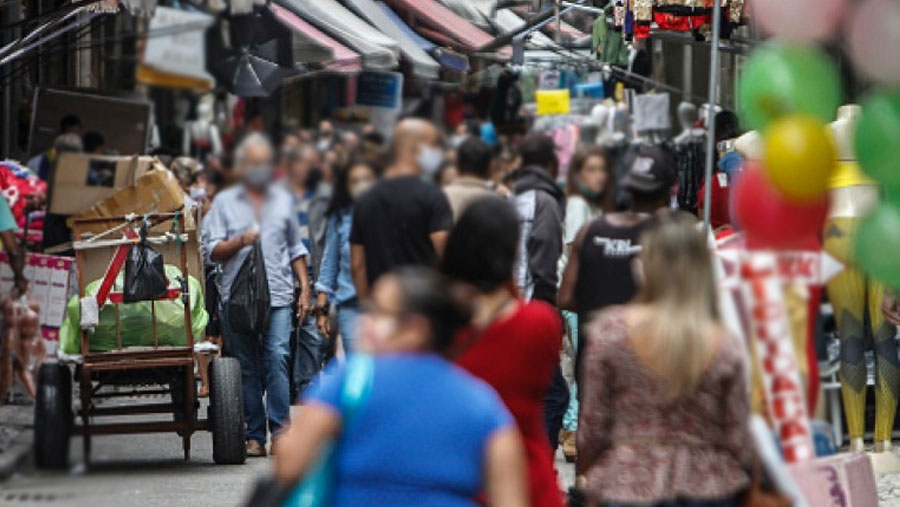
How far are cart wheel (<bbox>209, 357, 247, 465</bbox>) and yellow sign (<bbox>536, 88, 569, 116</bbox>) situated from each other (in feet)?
37.3

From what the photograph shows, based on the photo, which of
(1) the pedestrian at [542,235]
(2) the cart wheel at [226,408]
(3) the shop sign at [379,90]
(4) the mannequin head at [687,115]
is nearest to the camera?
(3) the shop sign at [379,90]

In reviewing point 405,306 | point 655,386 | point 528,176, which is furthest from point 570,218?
point 405,306

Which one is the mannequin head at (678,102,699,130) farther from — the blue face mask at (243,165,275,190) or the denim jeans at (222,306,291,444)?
the blue face mask at (243,165,275,190)

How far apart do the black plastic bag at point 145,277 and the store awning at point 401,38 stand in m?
2.22

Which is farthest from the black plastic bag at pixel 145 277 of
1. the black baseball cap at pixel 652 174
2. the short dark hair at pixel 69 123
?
the short dark hair at pixel 69 123

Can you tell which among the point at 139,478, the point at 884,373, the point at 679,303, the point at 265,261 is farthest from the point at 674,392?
the point at 884,373

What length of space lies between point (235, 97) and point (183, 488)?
19.1 feet

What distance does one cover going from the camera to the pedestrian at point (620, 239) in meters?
8.80

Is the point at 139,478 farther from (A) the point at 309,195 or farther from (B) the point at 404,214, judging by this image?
(A) the point at 309,195

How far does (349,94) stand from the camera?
6.54 m

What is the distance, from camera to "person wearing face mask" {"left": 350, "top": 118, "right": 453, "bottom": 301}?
615cm

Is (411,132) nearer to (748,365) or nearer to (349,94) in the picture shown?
(349,94)

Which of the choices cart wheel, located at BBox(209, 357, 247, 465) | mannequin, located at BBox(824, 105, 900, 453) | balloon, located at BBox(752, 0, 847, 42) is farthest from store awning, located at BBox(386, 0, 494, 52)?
balloon, located at BBox(752, 0, 847, 42)

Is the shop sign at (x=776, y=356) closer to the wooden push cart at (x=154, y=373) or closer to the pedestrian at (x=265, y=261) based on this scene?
the pedestrian at (x=265, y=261)
